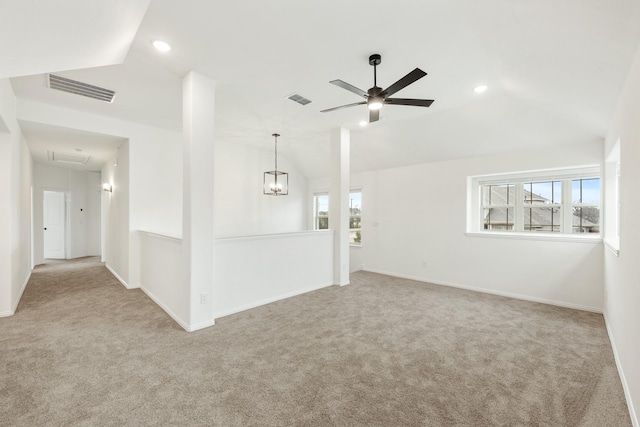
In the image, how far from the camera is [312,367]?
234 cm

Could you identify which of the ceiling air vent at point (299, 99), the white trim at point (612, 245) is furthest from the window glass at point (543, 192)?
the ceiling air vent at point (299, 99)

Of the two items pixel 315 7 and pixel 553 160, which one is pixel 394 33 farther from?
pixel 553 160

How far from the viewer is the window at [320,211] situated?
26.0 feet

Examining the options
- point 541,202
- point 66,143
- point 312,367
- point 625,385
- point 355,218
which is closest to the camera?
point 625,385

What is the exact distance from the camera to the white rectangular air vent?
5965mm

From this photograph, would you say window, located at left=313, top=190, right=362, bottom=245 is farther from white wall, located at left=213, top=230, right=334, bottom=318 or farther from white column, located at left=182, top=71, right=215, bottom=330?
white column, located at left=182, top=71, right=215, bottom=330

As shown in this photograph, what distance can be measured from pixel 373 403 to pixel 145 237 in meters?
4.24

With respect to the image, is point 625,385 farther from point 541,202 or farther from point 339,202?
point 339,202

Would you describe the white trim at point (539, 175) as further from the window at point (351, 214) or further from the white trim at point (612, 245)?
the window at point (351, 214)

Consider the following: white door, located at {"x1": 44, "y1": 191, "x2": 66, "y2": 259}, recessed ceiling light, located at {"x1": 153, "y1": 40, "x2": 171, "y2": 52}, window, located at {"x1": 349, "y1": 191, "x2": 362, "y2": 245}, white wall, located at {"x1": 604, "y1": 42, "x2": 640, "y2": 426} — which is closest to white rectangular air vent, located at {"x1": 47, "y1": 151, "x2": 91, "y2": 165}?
white door, located at {"x1": 44, "y1": 191, "x2": 66, "y2": 259}

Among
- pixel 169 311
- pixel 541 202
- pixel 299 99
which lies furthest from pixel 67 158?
pixel 541 202

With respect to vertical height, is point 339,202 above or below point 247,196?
below

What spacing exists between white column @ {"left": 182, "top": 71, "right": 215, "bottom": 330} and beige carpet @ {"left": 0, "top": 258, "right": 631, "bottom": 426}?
0.42 meters

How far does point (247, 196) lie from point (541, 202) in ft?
18.9
